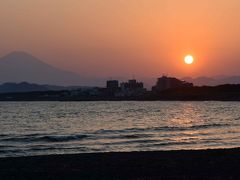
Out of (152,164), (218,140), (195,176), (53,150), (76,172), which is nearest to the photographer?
(195,176)

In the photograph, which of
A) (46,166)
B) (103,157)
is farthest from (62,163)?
(103,157)

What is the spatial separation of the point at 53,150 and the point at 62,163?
11424 millimetres

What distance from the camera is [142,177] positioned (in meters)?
18.3

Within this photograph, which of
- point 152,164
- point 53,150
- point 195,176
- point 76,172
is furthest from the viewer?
point 53,150

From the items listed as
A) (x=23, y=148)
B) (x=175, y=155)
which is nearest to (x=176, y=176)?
(x=175, y=155)

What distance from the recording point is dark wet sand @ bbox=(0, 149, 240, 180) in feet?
61.8

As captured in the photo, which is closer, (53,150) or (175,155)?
(175,155)

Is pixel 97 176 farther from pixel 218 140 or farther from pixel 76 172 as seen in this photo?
pixel 218 140

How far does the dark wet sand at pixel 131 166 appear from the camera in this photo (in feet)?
61.8

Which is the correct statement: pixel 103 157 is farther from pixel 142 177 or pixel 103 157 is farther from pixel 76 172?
pixel 142 177

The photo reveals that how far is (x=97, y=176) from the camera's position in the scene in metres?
18.9

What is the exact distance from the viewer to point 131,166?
21.5m

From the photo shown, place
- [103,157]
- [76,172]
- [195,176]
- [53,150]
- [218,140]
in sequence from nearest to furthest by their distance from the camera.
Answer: [195,176] → [76,172] → [103,157] → [53,150] → [218,140]

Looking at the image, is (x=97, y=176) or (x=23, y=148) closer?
(x=97, y=176)
